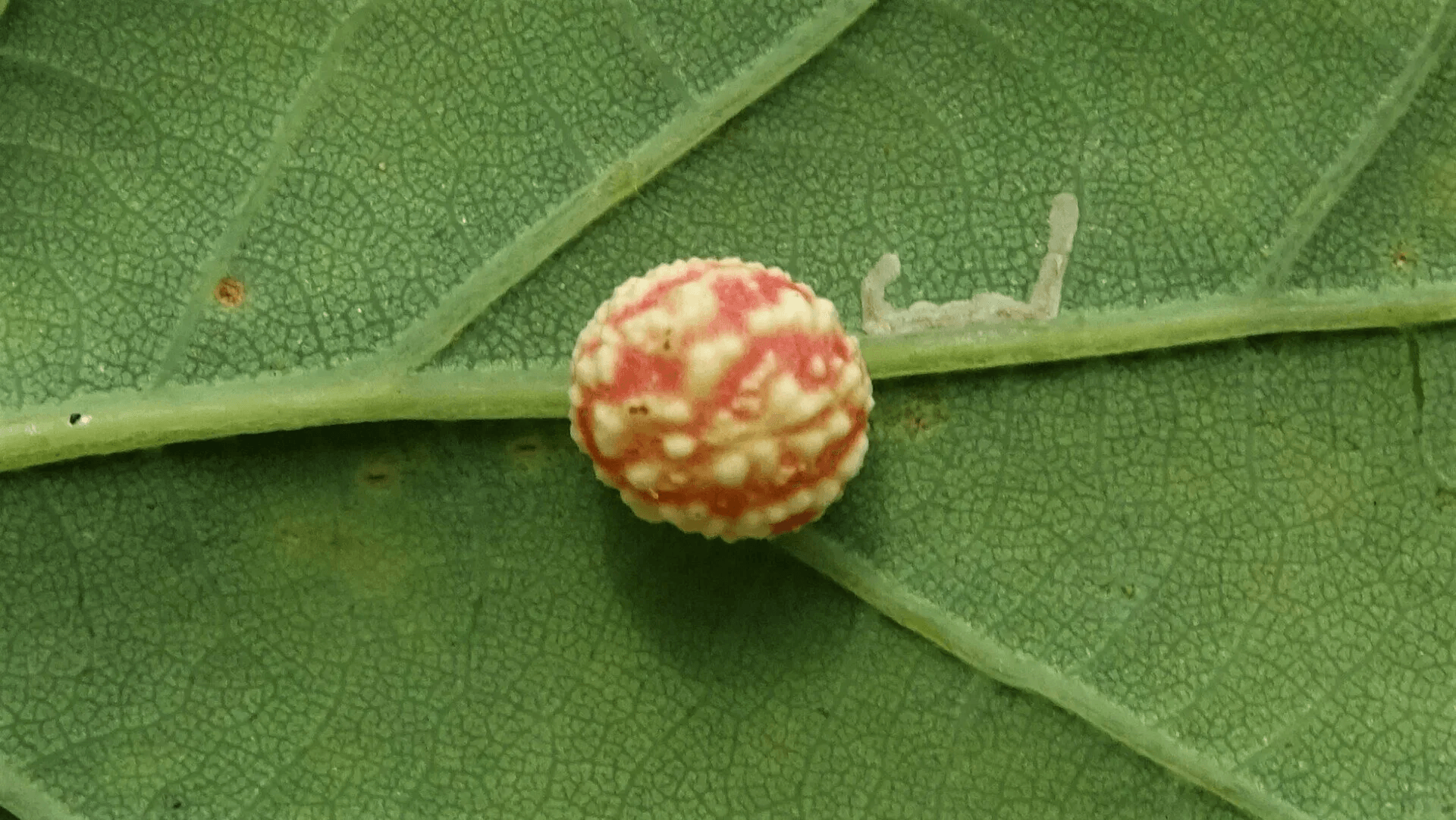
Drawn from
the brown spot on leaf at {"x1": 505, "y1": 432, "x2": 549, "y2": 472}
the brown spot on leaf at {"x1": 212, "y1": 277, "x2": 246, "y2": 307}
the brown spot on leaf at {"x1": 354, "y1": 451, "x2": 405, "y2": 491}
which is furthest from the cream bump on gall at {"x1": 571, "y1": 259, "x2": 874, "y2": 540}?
the brown spot on leaf at {"x1": 212, "y1": 277, "x2": 246, "y2": 307}

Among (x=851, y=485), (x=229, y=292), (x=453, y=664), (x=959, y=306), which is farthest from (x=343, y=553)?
(x=959, y=306)

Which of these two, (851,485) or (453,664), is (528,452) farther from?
(851,485)

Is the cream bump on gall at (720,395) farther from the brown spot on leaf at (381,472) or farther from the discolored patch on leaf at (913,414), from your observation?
the brown spot on leaf at (381,472)

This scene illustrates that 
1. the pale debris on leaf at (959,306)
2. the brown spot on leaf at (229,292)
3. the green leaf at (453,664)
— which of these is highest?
the brown spot on leaf at (229,292)

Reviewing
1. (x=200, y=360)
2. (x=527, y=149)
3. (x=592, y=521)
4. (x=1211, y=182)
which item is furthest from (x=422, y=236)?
(x=1211, y=182)

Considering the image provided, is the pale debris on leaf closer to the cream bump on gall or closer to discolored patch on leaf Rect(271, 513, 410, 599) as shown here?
the cream bump on gall

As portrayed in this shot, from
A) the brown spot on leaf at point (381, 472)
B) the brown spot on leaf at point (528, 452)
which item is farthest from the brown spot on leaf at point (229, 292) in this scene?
the brown spot on leaf at point (528, 452)
